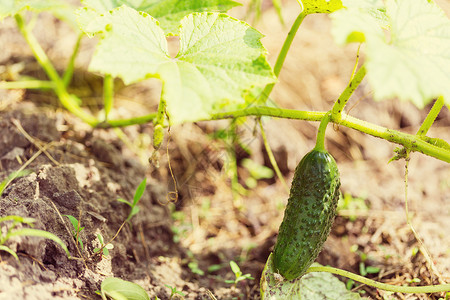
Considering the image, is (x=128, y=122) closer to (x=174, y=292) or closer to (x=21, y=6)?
(x=21, y=6)

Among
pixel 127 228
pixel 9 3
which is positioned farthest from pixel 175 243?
pixel 9 3

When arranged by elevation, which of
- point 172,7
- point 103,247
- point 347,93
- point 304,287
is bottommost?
point 304,287

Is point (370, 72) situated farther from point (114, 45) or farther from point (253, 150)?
point (253, 150)

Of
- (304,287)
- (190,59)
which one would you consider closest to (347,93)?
(190,59)

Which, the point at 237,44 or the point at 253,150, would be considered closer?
the point at 237,44

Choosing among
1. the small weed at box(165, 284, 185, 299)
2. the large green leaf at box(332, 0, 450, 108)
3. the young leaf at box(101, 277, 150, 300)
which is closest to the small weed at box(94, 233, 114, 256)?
the young leaf at box(101, 277, 150, 300)

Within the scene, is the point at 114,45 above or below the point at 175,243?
above

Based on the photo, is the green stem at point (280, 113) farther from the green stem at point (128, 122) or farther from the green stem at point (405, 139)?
the green stem at point (128, 122)
